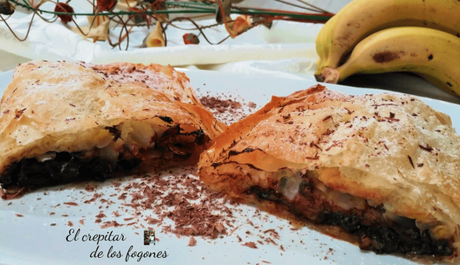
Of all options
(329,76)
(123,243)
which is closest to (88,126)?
(123,243)

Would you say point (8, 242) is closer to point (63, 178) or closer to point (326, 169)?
point (63, 178)

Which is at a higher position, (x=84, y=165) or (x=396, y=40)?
(x=396, y=40)

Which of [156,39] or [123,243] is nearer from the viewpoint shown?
[123,243]

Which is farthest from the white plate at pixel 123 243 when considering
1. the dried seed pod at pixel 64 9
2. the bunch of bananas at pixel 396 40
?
the dried seed pod at pixel 64 9

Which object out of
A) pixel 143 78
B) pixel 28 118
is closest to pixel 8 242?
pixel 28 118

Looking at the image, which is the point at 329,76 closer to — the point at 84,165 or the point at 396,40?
the point at 396,40

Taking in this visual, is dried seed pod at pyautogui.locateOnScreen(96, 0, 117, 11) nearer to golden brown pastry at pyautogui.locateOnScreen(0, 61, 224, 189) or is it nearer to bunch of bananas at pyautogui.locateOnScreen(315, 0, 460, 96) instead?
golden brown pastry at pyautogui.locateOnScreen(0, 61, 224, 189)
